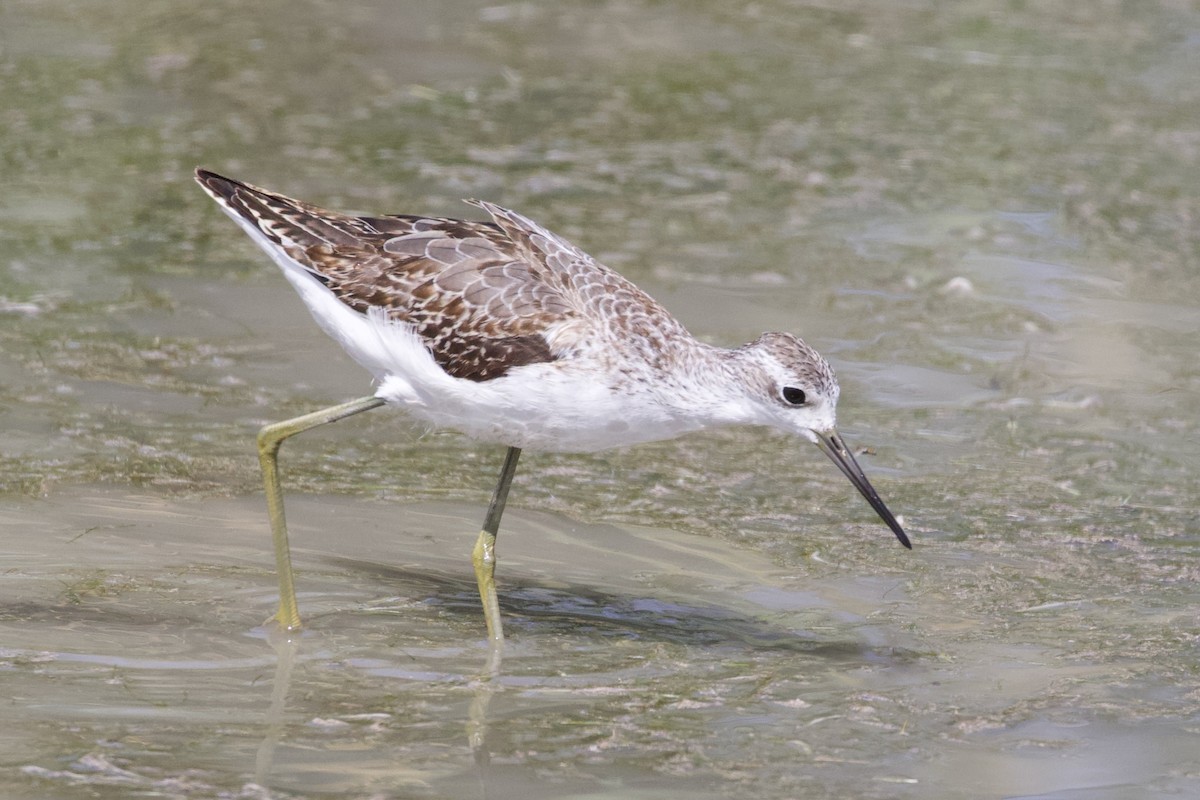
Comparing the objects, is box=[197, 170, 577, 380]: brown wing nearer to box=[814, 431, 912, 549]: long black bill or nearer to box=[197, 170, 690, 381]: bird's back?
box=[197, 170, 690, 381]: bird's back

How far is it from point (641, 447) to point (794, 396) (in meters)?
2.17

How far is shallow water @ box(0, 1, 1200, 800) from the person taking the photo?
527 cm

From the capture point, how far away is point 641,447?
816 centimetres

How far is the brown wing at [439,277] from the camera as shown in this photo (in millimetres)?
6070

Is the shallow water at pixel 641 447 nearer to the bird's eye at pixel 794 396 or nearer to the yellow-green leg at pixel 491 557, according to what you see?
the yellow-green leg at pixel 491 557

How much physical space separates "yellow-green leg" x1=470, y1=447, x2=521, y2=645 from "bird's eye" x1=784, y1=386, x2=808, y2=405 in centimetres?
108

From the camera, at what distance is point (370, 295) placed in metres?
6.32

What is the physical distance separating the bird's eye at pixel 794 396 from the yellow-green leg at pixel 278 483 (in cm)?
150

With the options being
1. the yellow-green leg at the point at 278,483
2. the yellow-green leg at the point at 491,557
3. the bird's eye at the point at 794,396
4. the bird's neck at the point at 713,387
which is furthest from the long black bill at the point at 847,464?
the yellow-green leg at the point at 278,483

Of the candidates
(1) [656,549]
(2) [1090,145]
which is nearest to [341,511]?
(1) [656,549]

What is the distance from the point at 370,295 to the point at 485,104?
20.8 feet

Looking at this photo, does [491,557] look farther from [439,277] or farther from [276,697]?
[276,697]

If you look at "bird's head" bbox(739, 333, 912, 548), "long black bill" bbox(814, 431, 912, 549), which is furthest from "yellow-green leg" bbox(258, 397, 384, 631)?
"long black bill" bbox(814, 431, 912, 549)

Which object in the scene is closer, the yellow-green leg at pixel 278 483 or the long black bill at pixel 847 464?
the yellow-green leg at pixel 278 483
